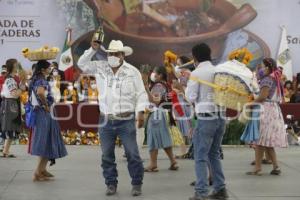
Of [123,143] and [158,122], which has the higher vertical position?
[158,122]

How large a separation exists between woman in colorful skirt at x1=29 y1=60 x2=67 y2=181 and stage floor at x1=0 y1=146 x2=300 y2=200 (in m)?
0.40

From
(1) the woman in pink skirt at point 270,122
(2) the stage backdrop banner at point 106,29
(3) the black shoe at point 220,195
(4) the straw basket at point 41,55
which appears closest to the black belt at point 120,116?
(3) the black shoe at point 220,195

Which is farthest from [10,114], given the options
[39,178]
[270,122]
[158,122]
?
[270,122]

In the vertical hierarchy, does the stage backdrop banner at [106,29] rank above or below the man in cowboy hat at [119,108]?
above

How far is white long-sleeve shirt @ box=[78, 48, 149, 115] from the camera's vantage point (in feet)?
25.6

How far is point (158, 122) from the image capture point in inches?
401

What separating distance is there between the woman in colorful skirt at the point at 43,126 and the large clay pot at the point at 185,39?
10.5 meters

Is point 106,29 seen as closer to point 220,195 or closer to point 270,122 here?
point 270,122

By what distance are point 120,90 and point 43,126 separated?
1702mm

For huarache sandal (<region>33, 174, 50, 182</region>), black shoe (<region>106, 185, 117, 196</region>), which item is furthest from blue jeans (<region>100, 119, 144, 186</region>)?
huarache sandal (<region>33, 174, 50, 182</region>)

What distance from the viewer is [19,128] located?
11906 mm

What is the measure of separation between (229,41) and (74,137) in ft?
24.0

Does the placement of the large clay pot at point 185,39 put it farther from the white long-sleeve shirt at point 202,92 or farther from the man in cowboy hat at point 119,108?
the white long-sleeve shirt at point 202,92

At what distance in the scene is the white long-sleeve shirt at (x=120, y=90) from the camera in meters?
7.79
